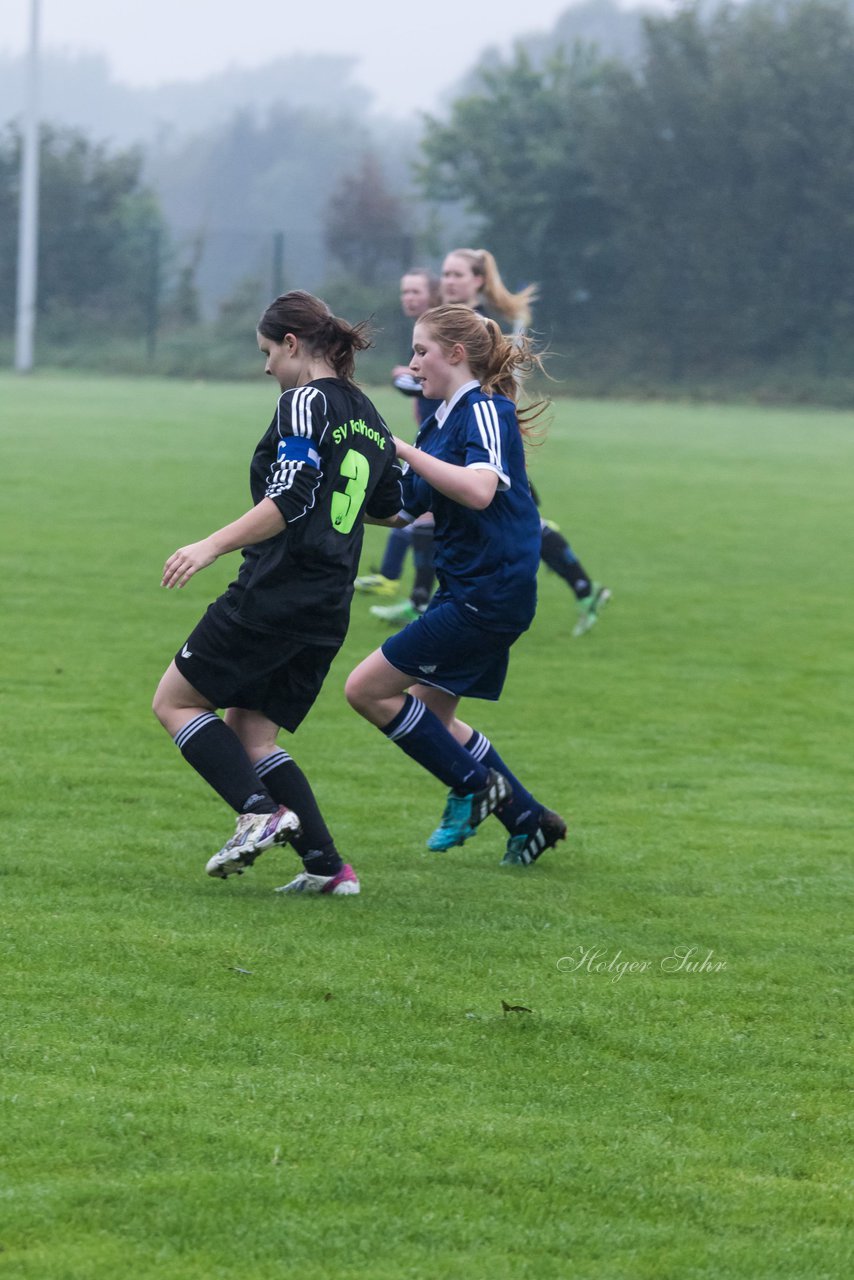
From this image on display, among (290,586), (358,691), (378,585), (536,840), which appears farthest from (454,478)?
(378,585)

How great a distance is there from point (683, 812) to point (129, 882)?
2103 mm

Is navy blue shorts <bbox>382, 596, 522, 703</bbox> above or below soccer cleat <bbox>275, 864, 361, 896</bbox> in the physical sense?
above

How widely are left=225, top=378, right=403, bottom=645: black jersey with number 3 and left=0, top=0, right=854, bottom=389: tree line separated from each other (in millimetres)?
39581

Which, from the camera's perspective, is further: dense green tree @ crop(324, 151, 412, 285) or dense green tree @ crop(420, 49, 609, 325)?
dense green tree @ crop(324, 151, 412, 285)

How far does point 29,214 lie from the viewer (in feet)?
131

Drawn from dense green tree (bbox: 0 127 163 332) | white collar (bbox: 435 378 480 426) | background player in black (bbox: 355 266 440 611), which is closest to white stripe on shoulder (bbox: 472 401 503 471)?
white collar (bbox: 435 378 480 426)

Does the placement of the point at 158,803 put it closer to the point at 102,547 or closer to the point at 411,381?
Result: the point at 411,381

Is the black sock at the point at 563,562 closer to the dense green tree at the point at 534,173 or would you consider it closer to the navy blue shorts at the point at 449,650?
the navy blue shorts at the point at 449,650

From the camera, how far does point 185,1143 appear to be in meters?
3.19

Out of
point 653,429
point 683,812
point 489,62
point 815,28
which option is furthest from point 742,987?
point 489,62

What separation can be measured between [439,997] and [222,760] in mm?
1156

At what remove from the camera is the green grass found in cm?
296

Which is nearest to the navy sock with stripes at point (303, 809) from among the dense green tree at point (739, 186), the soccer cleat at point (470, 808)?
the soccer cleat at point (470, 808)

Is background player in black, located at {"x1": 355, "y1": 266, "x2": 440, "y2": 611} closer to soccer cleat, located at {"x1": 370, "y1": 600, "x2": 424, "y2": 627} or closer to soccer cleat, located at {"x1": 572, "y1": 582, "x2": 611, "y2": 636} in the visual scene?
soccer cleat, located at {"x1": 370, "y1": 600, "x2": 424, "y2": 627}
